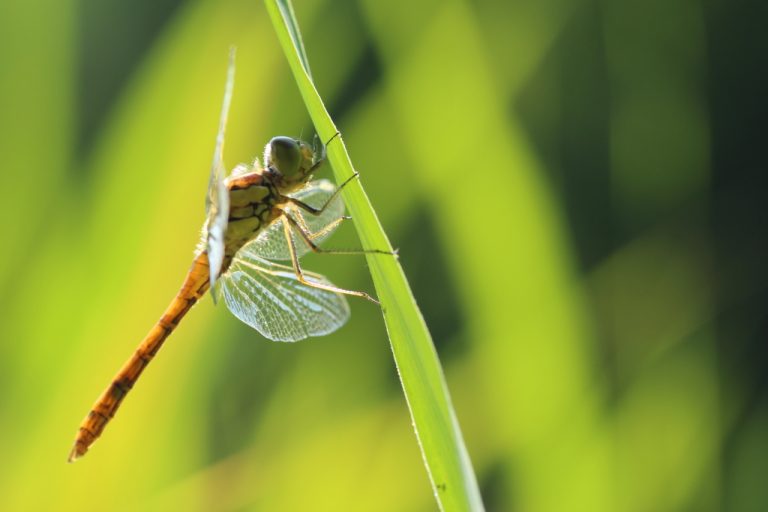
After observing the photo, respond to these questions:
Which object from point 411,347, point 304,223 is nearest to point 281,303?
point 304,223

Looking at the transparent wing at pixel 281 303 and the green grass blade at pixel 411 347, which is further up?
the transparent wing at pixel 281 303

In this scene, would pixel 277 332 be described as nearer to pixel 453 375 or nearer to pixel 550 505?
pixel 453 375

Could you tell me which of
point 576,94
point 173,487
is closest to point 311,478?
point 173,487

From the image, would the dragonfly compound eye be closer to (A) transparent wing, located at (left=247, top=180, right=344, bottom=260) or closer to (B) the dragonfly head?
(B) the dragonfly head

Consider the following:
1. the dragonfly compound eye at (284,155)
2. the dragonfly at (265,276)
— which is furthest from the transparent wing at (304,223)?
the dragonfly compound eye at (284,155)

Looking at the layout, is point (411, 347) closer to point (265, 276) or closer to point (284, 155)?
point (284, 155)

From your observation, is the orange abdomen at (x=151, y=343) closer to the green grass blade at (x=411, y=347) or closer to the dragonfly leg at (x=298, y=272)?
the dragonfly leg at (x=298, y=272)
